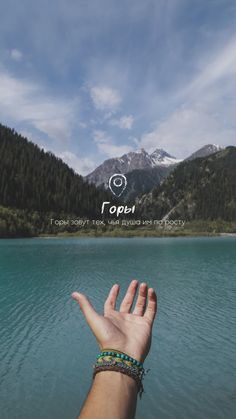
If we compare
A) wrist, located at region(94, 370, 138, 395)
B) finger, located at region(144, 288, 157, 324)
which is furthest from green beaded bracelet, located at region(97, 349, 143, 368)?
finger, located at region(144, 288, 157, 324)

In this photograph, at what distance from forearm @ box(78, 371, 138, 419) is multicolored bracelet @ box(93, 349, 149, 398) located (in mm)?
35

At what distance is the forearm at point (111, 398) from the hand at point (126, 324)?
1.16 feet

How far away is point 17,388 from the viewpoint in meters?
14.4

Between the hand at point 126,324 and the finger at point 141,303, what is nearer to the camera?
the hand at point 126,324

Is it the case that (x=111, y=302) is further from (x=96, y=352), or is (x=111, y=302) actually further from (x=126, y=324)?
(x=96, y=352)

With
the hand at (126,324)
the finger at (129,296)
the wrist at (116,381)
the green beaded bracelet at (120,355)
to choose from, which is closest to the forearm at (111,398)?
the wrist at (116,381)

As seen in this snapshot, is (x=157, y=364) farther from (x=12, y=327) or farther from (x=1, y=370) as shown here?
(x=12, y=327)

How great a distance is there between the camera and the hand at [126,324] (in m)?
3.41

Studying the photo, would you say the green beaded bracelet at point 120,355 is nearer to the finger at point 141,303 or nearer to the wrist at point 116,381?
the wrist at point 116,381

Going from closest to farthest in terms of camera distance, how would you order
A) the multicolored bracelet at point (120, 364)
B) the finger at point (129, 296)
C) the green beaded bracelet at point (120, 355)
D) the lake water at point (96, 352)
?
the multicolored bracelet at point (120, 364) → the green beaded bracelet at point (120, 355) → the finger at point (129, 296) → the lake water at point (96, 352)

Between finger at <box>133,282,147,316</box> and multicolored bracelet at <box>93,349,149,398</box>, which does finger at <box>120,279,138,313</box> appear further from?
multicolored bracelet at <box>93,349,149,398</box>

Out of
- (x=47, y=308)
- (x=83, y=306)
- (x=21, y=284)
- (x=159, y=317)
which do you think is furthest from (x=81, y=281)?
(x=83, y=306)

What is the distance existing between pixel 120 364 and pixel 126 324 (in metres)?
0.73

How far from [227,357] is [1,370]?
431 inches
